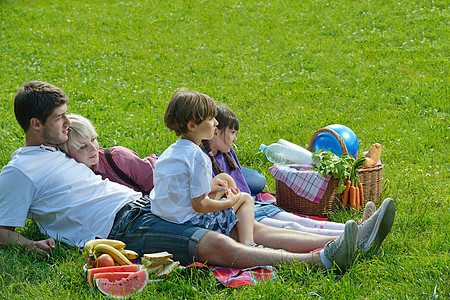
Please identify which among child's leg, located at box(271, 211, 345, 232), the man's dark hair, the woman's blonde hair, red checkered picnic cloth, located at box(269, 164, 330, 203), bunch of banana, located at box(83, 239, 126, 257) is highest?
the man's dark hair

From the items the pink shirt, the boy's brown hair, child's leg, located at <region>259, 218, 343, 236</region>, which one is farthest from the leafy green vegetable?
the pink shirt

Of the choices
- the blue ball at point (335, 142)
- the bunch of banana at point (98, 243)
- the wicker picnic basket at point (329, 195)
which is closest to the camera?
the bunch of banana at point (98, 243)

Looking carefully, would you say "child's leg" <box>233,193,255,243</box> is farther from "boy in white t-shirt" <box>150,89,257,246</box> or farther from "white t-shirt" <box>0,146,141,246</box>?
"white t-shirt" <box>0,146,141,246</box>

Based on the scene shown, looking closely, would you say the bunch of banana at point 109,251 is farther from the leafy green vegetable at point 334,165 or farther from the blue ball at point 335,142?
the blue ball at point 335,142

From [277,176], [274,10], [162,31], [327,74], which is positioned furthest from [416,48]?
[277,176]

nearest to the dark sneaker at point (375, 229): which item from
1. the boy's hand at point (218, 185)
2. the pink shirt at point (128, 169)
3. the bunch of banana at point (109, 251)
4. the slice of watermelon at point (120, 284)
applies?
the boy's hand at point (218, 185)

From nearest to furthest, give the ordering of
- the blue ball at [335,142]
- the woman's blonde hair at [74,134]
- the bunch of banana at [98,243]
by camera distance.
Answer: the bunch of banana at [98,243]
the woman's blonde hair at [74,134]
the blue ball at [335,142]

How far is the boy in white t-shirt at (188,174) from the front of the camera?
3867 mm

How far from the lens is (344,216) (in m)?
4.93

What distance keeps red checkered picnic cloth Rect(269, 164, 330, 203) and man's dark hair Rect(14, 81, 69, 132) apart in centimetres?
217

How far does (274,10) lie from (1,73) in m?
7.20

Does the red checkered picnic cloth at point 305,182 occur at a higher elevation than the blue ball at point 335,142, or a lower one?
lower

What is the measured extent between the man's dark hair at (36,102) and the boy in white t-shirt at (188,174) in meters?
0.94

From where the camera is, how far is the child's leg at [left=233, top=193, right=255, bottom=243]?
416 centimetres
